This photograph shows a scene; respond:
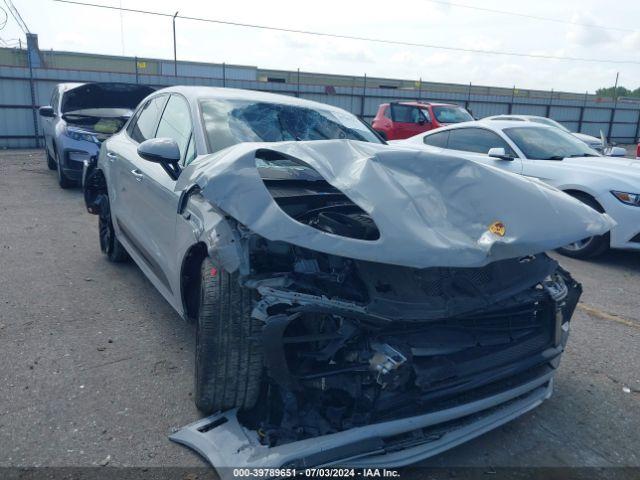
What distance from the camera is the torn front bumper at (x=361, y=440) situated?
213 cm

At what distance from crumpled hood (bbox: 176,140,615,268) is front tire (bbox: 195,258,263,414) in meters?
0.36

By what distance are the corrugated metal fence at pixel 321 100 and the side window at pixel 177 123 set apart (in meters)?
13.4

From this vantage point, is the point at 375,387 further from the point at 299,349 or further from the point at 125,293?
the point at 125,293

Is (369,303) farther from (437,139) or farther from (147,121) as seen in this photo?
(437,139)

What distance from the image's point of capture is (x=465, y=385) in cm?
229

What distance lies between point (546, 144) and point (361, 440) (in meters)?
5.89

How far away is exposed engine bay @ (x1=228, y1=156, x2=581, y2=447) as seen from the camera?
7.14 ft

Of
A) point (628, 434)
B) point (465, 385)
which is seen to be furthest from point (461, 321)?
point (628, 434)

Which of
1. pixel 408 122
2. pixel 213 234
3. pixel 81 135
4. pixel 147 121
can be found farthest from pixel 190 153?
pixel 408 122

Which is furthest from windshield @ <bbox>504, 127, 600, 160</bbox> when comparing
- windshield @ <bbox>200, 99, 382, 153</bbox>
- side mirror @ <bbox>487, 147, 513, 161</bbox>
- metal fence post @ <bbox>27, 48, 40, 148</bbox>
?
metal fence post @ <bbox>27, 48, 40, 148</bbox>

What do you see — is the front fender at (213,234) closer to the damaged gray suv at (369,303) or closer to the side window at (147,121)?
the damaged gray suv at (369,303)

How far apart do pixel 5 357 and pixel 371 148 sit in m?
2.56

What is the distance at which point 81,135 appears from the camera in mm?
8539

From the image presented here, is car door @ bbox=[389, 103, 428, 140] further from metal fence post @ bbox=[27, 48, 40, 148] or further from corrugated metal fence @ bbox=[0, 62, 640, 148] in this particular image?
metal fence post @ bbox=[27, 48, 40, 148]
